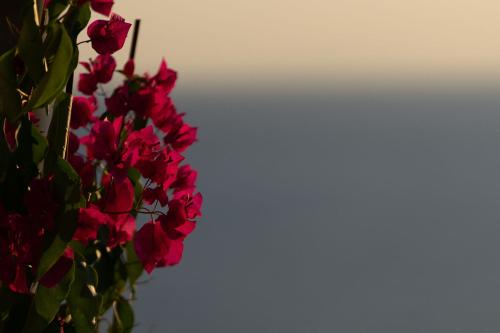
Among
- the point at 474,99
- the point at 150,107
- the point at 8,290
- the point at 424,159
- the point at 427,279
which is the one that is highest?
the point at 474,99

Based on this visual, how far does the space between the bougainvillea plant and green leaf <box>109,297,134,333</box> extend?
8 cm

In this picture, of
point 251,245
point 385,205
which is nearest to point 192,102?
point 385,205

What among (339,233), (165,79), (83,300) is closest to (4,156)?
(83,300)

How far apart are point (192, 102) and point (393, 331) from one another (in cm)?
683

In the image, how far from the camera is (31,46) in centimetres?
61

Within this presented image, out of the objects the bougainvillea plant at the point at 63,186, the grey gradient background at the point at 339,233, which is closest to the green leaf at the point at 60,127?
the bougainvillea plant at the point at 63,186

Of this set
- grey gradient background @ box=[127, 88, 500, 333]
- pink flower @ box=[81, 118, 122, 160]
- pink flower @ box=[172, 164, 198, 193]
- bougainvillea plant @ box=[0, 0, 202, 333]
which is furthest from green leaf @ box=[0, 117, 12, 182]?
grey gradient background @ box=[127, 88, 500, 333]

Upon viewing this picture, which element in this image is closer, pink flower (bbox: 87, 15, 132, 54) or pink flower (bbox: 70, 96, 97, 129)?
pink flower (bbox: 87, 15, 132, 54)

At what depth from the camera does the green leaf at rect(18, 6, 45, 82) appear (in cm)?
61

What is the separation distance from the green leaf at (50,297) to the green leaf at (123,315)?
0.28 m

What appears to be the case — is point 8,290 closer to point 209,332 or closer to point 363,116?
point 209,332

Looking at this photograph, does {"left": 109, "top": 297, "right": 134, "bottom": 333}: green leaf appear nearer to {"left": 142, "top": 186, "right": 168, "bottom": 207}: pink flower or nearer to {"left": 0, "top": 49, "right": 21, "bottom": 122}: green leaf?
{"left": 142, "top": 186, "right": 168, "bottom": 207}: pink flower

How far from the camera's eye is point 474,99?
11.0 metres

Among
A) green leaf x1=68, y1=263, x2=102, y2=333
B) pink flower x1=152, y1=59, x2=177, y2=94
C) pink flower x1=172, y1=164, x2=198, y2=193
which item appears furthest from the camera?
pink flower x1=152, y1=59, x2=177, y2=94
